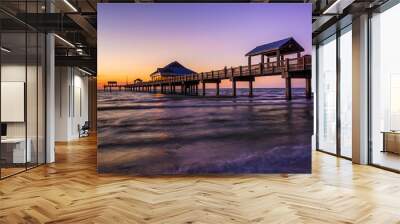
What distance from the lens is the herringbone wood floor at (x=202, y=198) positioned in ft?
13.1

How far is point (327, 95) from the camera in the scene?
33.0 feet

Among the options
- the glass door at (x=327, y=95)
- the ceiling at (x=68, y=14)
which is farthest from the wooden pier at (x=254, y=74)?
the glass door at (x=327, y=95)

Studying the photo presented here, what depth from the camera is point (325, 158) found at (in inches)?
349

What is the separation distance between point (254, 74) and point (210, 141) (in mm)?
1443

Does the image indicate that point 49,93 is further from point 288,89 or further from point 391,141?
point 391,141

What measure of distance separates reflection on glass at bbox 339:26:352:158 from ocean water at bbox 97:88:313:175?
8.30ft

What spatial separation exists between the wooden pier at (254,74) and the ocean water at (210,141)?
36 cm

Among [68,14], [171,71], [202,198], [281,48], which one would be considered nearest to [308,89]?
[281,48]

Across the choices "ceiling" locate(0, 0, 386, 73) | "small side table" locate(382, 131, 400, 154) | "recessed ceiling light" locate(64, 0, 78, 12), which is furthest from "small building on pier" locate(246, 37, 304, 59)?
"recessed ceiling light" locate(64, 0, 78, 12)

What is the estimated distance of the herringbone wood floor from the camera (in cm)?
399

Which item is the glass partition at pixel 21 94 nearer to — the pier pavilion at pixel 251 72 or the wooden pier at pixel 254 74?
the wooden pier at pixel 254 74

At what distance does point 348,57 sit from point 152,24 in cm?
466

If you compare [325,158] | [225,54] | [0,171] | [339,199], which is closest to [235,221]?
[339,199]

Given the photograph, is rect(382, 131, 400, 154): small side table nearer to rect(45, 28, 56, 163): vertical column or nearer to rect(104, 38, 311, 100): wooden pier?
rect(104, 38, 311, 100): wooden pier
